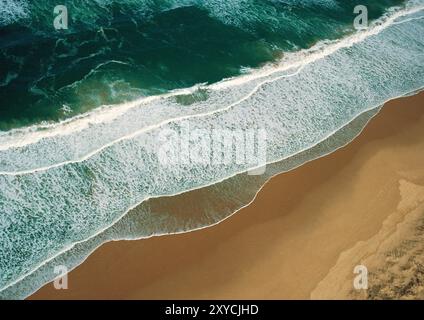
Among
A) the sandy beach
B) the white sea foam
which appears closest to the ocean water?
the white sea foam

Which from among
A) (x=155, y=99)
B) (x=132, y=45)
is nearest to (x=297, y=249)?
(x=155, y=99)

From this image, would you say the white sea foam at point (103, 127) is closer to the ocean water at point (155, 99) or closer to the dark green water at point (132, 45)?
the ocean water at point (155, 99)

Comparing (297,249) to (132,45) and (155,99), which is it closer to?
(155,99)

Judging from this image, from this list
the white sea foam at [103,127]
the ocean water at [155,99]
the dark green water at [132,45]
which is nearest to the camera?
the ocean water at [155,99]

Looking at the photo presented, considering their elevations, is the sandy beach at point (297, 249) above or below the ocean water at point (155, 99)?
below

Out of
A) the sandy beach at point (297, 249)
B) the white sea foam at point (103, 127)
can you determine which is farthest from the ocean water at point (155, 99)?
the sandy beach at point (297, 249)

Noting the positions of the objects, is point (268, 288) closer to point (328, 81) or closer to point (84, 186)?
point (84, 186)
